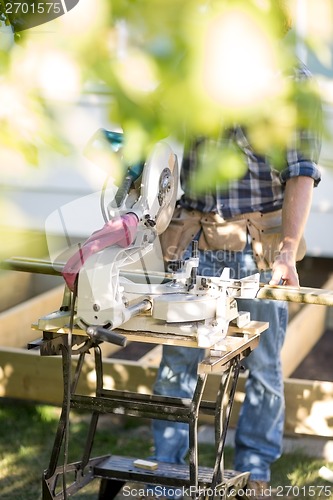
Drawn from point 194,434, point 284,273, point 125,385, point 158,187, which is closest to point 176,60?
point 158,187

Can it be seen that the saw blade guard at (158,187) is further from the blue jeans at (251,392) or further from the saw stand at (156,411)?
the blue jeans at (251,392)

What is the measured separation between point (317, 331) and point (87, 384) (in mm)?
1954

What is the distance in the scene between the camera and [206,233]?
10.9 feet

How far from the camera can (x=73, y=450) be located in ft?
13.3

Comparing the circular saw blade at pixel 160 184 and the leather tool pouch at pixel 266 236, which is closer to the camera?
the circular saw blade at pixel 160 184

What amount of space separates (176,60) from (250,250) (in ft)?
8.12

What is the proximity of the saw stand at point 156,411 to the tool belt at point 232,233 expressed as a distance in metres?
0.50

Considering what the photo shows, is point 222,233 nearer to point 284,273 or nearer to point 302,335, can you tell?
point 284,273

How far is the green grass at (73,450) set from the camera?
3635mm

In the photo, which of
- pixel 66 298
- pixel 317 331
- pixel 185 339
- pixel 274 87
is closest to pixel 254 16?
pixel 274 87

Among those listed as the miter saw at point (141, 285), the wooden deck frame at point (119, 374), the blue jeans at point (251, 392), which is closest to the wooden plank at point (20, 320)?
the wooden deck frame at point (119, 374)

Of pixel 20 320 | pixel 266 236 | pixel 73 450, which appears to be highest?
pixel 266 236

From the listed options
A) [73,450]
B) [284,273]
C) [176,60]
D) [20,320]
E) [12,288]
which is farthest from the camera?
[12,288]

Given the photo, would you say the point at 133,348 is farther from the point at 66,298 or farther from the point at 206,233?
the point at 66,298
